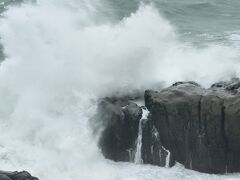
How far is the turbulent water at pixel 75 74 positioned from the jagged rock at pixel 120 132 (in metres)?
0.44

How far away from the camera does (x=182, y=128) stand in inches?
826

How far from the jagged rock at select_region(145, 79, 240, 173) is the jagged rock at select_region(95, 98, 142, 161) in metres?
0.84

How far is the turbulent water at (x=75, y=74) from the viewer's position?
839 inches

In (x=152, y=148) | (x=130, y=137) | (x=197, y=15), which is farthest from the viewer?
(x=197, y=15)

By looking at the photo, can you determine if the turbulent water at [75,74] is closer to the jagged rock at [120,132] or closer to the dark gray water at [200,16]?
the jagged rock at [120,132]

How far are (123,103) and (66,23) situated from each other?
27.6 ft

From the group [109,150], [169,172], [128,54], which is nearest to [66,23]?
[128,54]

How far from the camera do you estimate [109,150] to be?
21.9m

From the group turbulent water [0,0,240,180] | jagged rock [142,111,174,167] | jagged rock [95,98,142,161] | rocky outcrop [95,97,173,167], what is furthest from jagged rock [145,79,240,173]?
jagged rock [95,98,142,161]

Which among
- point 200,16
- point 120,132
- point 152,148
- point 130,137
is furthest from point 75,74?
point 200,16

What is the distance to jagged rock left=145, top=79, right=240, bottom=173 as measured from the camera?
67.0 feet

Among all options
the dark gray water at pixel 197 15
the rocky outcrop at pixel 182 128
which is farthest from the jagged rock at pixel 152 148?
the dark gray water at pixel 197 15

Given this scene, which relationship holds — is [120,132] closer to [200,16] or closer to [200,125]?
[200,125]

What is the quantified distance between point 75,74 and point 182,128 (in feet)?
20.8
